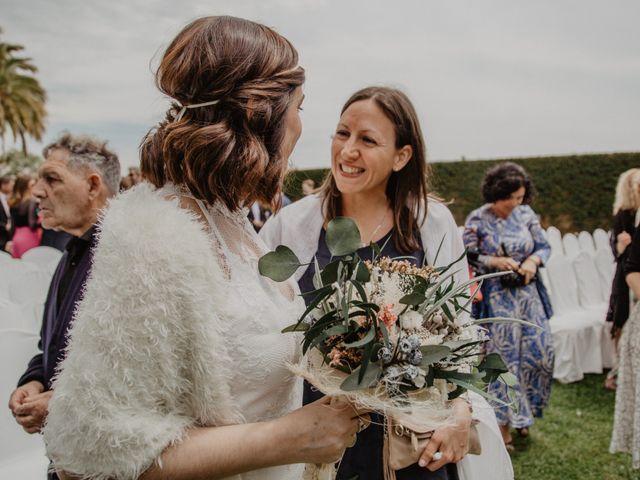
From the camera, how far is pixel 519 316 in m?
4.77

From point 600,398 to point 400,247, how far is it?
4.75 metres

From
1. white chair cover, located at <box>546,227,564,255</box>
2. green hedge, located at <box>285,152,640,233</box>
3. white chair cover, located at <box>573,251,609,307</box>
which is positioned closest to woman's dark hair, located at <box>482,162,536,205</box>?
white chair cover, located at <box>573,251,609,307</box>

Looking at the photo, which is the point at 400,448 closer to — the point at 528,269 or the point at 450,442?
the point at 450,442

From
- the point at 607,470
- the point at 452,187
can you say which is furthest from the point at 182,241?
the point at 452,187

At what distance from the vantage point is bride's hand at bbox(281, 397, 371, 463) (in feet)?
3.79

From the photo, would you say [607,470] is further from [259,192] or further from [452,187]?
[452,187]

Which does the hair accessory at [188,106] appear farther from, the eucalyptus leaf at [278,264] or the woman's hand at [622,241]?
the woman's hand at [622,241]

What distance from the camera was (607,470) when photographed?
4.22 m

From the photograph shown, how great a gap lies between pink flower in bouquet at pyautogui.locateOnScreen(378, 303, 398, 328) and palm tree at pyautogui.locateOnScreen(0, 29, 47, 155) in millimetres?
34426

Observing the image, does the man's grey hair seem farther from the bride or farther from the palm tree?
the palm tree

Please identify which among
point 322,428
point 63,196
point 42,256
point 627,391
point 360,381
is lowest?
point 627,391

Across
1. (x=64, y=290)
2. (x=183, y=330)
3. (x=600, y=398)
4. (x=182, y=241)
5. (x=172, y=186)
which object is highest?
(x=172, y=186)

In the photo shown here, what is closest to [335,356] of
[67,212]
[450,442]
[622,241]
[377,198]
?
[450,442]

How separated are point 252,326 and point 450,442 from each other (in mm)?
712
